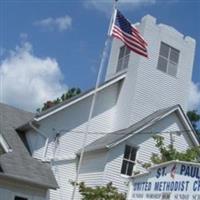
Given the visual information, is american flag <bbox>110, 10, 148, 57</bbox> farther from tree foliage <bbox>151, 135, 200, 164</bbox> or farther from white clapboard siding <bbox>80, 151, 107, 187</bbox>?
white clapboard siding <bbox>80, 151, 107, 187</bbox>

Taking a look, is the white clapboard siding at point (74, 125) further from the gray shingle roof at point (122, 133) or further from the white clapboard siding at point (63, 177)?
the gray shingle roof at point (122, 133)

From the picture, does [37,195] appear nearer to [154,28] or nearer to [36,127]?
[36,127]

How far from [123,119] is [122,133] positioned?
7.50ft

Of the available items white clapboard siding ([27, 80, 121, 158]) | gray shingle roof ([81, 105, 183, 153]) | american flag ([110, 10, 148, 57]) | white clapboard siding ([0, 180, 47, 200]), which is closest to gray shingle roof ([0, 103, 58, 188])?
white clapboard siding ([0, 180, 47, 200])

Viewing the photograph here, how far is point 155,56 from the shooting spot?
103ft

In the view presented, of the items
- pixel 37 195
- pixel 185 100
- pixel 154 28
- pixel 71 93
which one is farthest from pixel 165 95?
pixel 71 93

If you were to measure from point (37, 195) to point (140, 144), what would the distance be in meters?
6.26

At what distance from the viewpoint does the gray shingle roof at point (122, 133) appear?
1051 inches

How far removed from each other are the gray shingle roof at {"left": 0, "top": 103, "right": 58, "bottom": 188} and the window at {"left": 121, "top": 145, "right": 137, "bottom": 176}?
149 inches

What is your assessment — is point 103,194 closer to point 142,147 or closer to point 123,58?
point 142,147

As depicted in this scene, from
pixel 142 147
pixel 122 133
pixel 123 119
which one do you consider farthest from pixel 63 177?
pixel 123 119

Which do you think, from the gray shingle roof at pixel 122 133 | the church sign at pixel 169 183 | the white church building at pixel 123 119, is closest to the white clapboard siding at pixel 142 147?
the white church building at pixel 123 119

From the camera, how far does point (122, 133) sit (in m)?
27.7

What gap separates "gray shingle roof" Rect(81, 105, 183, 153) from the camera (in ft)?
87.6
